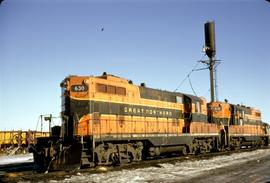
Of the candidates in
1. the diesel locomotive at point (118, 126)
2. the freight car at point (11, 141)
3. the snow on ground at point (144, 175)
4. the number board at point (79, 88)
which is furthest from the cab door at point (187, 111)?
the freight car at point (11, 141)

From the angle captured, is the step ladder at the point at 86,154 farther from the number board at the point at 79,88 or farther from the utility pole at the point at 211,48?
the utility pole at the point at 211,48

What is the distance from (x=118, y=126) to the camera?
18188 millimetres

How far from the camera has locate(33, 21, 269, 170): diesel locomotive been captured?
51.8 feet

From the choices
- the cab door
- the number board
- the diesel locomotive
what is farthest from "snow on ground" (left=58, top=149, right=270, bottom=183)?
the cab door

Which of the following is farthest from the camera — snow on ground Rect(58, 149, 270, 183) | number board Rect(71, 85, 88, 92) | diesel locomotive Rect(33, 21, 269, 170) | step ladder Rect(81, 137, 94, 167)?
number board Rect(71, 85, 88, 92)

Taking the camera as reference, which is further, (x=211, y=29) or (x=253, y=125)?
(x=211, y=29)

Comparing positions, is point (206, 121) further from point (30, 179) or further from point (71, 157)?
point (30, 179)

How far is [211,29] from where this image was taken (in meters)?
43.2

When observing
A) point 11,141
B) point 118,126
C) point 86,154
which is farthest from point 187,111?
point 11,141

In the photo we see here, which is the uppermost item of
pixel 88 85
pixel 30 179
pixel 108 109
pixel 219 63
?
pixel 219 63

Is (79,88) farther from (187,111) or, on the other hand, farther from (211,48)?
(211,48)

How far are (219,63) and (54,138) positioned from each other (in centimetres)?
2975

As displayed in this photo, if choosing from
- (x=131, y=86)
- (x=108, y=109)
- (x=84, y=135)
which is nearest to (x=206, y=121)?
(x=131, y=86)

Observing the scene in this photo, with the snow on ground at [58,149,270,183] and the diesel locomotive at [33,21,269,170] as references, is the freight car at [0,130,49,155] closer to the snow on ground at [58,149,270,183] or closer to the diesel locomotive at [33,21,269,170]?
the diesel locomotive at [33,21,269,170]
